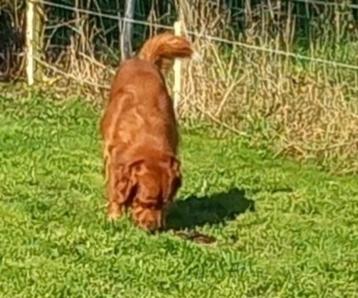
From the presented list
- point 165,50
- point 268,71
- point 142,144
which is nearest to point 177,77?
point 268,71

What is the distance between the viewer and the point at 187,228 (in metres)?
8.27

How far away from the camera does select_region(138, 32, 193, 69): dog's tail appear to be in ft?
30.1

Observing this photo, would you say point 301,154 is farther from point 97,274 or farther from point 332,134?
point 97,274

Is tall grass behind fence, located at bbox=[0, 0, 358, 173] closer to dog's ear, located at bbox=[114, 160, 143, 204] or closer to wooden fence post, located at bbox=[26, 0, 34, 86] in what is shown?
wooden fence post, located at bbox=[26, 0, 34, 86]

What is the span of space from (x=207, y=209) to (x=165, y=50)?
1.22 metres

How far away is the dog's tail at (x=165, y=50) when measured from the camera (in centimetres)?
919

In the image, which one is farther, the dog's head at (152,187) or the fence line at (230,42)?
the fence line at (230,42)

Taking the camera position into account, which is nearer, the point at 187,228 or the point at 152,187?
the point at 152,187

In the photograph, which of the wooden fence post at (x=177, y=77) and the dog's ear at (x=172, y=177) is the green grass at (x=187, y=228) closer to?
the dog's ear at (x=172, y=177)

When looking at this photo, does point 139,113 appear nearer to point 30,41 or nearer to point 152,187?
point 152,187

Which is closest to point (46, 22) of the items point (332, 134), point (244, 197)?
point (332, 134)

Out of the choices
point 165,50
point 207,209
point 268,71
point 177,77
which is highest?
point 165,50

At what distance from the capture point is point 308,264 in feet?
24.7

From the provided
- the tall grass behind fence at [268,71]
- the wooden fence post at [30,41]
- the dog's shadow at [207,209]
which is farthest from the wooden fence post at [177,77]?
the dog's shadow at [207,209]
